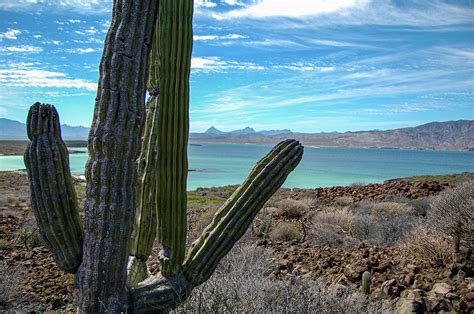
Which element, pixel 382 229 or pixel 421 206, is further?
pixel 421 206

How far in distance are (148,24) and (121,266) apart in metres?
2.14

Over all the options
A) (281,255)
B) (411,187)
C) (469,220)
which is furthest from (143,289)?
(411,187)

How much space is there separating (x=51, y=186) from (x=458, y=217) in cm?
640

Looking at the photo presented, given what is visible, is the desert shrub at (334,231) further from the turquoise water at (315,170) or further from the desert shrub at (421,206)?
the turquoise water at (315,170)

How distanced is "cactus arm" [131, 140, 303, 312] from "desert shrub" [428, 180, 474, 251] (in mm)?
3810

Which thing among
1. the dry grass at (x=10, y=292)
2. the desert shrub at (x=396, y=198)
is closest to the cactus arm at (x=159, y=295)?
the dry grass at (x=10, y=292)

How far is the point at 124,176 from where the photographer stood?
3.45 m

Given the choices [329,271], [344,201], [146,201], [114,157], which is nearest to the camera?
[114,157]

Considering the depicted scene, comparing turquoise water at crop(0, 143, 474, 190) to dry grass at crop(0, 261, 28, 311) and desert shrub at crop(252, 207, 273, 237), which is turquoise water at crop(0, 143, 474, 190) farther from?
dry grass at crop(0, 261, 28, 311)

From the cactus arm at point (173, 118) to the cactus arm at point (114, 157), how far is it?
21 centimetres

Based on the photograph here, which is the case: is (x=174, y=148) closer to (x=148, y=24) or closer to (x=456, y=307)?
(x=148, y=24)

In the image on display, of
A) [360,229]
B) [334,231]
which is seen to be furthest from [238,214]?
[360,229]

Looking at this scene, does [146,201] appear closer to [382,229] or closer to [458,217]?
[458,217]

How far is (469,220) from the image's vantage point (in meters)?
6.82
